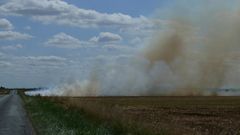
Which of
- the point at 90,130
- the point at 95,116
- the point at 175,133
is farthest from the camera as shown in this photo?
the point at 95,116

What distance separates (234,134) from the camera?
74.3ft

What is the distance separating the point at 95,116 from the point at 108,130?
25.5 ft

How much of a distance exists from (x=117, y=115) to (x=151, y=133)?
25.6ft

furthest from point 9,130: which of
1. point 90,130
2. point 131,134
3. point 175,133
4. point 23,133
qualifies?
point 175,133

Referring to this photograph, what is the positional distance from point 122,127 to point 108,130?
0.62m

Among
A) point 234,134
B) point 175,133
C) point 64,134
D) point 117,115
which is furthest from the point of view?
point 117,115

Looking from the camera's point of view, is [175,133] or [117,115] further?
[117,115]

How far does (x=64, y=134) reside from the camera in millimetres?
19391

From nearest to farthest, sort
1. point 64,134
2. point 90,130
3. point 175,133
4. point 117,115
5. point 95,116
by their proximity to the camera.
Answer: point 175,133 → point 64,134 → point 90,130 → point 117,115 → point 95,116

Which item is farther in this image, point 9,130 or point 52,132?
point 9,130

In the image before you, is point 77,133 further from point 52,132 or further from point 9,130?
point 9,130

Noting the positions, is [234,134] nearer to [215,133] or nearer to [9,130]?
[215,133]

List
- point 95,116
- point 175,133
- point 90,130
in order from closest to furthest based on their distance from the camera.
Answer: point 175,133 < point 90,130 < point 95,116

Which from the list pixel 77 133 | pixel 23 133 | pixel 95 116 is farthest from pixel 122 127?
pixel 95 116
